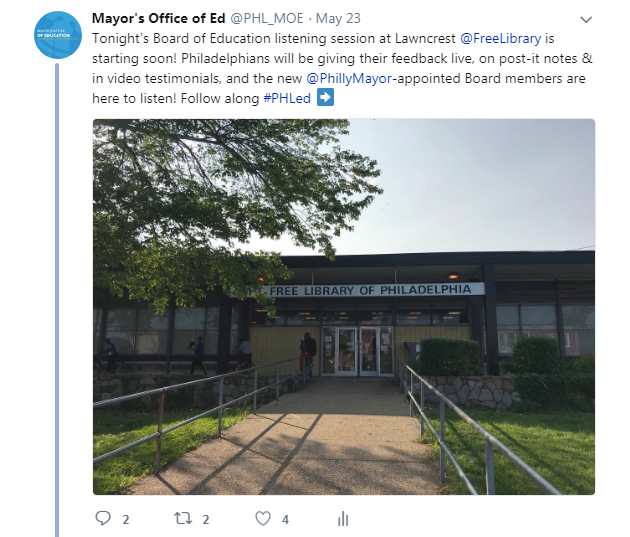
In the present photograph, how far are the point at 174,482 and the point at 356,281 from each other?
14.7 m

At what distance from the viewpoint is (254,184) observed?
30.8 ft

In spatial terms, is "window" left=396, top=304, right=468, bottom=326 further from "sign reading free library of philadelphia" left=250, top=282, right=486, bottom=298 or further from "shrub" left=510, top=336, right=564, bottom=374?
"shrub" left=510, top=336, right=564, bottom=374

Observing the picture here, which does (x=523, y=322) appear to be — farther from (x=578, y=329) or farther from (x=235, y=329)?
(x=235, y=329)

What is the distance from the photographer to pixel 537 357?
38.7ft

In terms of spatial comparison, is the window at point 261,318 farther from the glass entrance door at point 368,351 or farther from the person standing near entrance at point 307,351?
the glass entrance door at point 368,351

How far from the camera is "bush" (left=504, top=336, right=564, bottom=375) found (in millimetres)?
11664

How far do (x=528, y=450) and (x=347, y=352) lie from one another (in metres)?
11.8

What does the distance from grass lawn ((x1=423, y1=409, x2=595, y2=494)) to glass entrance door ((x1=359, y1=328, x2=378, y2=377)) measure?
7.88 meters
